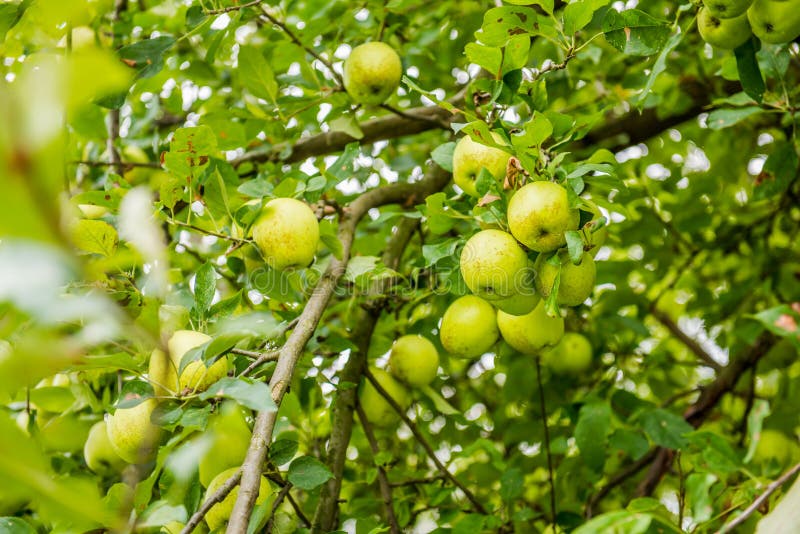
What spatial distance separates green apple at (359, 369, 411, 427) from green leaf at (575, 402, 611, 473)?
0.56 m

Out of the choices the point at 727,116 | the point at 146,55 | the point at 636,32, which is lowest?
the point at 727,116

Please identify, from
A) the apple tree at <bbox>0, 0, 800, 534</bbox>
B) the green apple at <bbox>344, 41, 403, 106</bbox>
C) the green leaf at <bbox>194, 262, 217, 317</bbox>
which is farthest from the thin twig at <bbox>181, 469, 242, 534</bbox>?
the green apple at <bbox>344, 41, 403, 106</bbox>

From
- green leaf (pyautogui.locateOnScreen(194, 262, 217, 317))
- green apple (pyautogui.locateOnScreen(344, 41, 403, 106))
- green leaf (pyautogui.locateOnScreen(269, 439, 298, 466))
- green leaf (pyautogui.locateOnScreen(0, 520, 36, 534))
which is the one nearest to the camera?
green leaf (pyautogui.locateOnScreen(0, 520, 36, 534))

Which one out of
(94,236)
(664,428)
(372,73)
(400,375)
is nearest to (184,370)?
A: (94,236)

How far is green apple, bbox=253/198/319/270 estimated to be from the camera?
1611 mm

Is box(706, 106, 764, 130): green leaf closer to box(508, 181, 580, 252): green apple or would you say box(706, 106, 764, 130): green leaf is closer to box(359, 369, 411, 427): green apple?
box(508, 181, 580, 252): green apple

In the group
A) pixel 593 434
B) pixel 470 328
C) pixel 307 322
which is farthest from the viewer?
pixel 593 434

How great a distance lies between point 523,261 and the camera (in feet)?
4.91

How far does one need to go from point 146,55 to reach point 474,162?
883 mm

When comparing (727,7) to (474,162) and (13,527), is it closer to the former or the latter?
(474,162)

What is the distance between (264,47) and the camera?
2266 mm

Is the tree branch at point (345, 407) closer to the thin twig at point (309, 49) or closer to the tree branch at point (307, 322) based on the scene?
the tree branch at point (307, 322)

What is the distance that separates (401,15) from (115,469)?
5.15 ft

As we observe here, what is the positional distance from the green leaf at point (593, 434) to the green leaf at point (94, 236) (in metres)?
1.42
